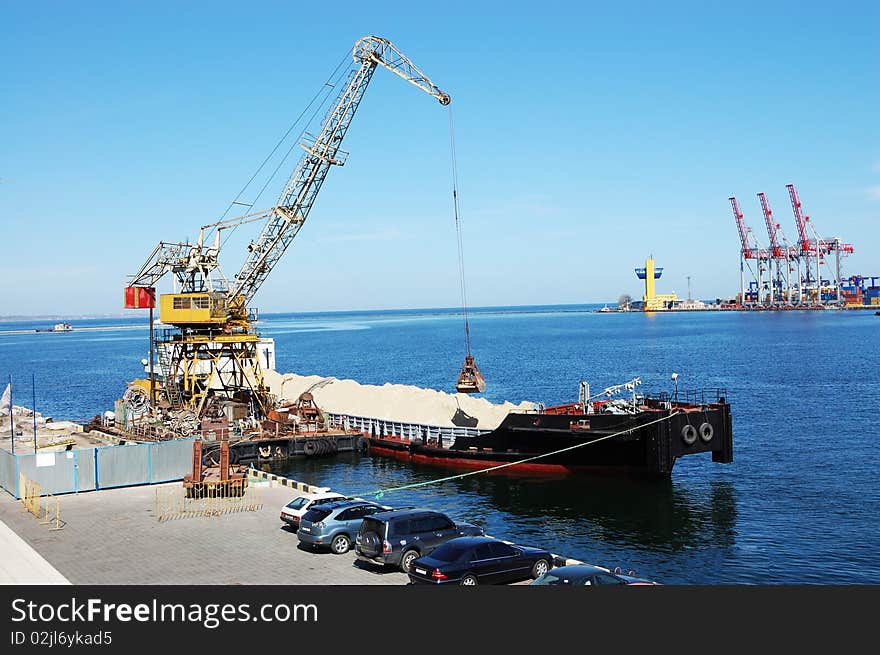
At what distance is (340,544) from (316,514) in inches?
45.0

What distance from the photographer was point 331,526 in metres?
23.8

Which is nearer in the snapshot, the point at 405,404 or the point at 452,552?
the point at 452,552

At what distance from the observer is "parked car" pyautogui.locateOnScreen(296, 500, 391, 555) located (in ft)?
77.6

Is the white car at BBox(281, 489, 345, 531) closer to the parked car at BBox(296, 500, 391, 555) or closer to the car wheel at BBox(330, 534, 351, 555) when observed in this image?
the parked car at BBox(296, 500, 391, 555)

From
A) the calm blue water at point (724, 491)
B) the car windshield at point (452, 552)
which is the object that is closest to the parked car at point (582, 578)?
the car windshield at point (452, 552)

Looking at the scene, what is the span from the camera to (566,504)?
38.6 meters

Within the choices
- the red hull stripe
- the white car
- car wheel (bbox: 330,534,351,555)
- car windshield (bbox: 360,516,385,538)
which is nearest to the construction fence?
the white car

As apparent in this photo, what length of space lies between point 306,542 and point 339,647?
31.9 feet

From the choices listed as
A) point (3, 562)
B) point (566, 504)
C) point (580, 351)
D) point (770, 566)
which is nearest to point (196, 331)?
point (566, 504)

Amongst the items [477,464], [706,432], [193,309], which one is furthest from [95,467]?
[706,432]

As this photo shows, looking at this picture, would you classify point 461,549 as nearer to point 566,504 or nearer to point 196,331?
point 566,504

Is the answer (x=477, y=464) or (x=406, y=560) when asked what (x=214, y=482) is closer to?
(x=406, y=560)

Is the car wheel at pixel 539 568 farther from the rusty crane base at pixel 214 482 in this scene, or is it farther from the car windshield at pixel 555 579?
the rusty crane base at pixel 214 482

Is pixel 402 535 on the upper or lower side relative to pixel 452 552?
lower
